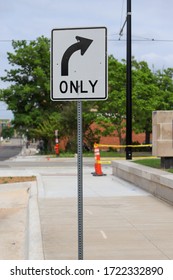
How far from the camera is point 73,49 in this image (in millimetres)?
5266

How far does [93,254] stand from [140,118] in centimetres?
2956

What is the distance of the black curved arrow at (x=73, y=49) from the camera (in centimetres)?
523

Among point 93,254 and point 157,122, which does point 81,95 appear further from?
point 157,122

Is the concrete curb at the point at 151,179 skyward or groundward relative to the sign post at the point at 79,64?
groundward

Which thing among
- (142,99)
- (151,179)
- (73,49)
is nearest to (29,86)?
(142,99)

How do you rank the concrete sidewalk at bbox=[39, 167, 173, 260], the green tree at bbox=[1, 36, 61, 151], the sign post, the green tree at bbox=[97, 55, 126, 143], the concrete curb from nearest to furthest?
the sign post, the concrete sidewalk at bbox=[39, 167, 173, 260], the concrete curb, the green tree at bbox=[97, 55, 126, 143], the green tree at bbox=[1, 36, 61, 151]

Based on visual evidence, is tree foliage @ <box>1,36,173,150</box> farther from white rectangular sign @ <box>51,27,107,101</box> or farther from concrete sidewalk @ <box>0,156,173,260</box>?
white rectangular sign @ <box>51,27,107,101</box>

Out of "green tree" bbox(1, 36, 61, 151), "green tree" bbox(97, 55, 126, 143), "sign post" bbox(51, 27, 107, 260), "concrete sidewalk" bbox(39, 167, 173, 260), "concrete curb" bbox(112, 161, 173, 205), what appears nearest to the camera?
"sign post" bbox(51, 27, 107, 260)

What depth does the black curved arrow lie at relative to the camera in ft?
17.2

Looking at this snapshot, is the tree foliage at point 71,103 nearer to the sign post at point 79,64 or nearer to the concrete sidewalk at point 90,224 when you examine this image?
the concrete sidewalk at point 90,224

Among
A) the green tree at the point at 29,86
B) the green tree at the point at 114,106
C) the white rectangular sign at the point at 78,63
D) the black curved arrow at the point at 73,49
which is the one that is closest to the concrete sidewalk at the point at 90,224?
the white rectangular sign at the point at 78,63

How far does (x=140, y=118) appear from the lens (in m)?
35.8

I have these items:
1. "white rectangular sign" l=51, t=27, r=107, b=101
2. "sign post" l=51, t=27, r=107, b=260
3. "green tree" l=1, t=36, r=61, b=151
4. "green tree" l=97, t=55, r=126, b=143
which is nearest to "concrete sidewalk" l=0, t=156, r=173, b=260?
"sign post" l=51, t=27, r=107, b=260

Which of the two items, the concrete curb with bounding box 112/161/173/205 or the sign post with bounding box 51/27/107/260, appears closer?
the sign post with bounding box 51/27/107/260
